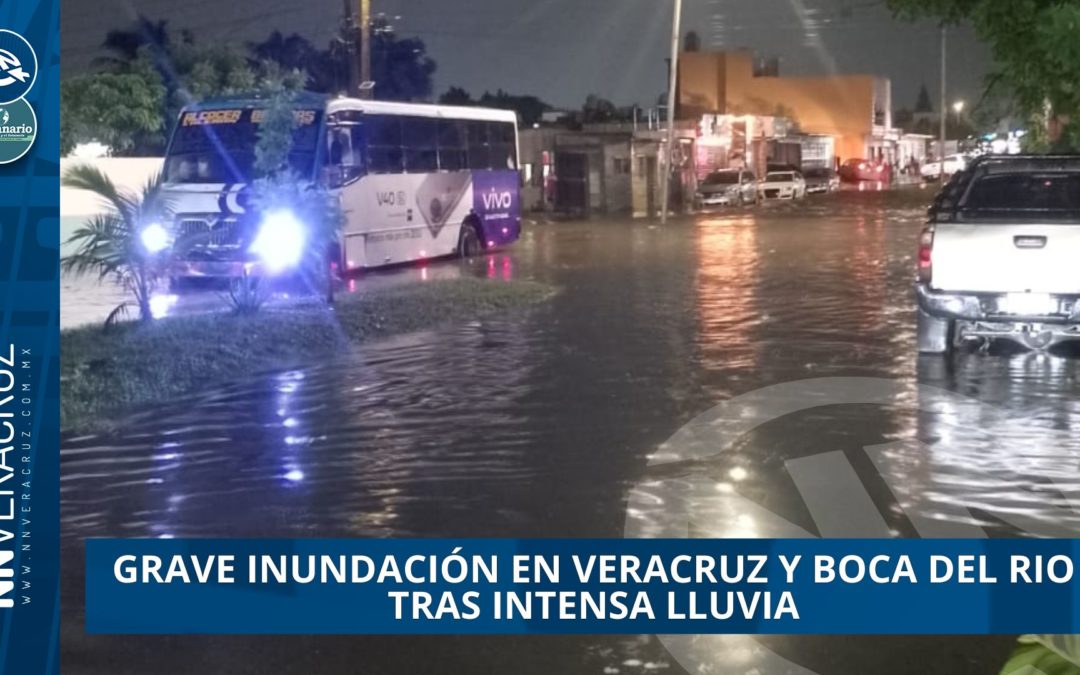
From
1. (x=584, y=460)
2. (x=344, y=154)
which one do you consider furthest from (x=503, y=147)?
(x=584, y=460)

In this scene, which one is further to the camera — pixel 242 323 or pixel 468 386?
pixel 242 323

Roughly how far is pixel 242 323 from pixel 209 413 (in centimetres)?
446

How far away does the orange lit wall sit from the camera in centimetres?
8045

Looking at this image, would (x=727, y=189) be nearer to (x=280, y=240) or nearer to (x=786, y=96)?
(x=280, y=240)

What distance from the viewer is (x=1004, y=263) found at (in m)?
12.4

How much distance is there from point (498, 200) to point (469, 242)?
1758 mm

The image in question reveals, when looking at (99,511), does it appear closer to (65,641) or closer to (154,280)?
(65,641)

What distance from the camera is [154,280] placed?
15.4m

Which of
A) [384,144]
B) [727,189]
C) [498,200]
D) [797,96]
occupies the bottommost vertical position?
[498,200]

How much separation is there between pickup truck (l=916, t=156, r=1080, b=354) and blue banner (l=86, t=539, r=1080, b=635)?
220 inches

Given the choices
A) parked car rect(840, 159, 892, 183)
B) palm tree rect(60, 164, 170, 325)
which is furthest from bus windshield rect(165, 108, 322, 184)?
parked car rect(840, 159, 892, 183)

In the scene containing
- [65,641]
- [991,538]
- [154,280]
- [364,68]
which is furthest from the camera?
[364,68]

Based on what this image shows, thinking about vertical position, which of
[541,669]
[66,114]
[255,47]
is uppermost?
[255,47]

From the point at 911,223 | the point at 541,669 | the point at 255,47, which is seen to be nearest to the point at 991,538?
the point at 541,669
